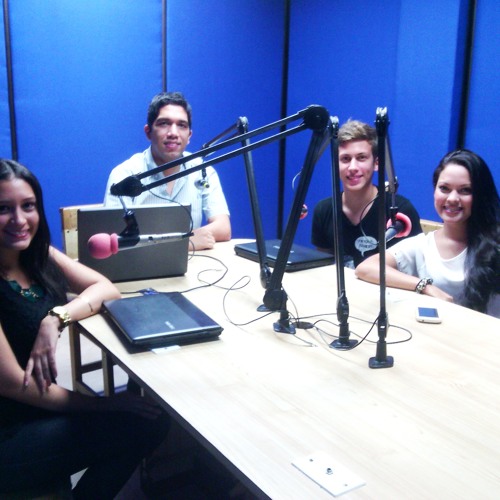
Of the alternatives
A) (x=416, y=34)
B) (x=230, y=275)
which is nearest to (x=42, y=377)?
(x=230, y=275)

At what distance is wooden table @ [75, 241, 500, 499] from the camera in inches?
34.4

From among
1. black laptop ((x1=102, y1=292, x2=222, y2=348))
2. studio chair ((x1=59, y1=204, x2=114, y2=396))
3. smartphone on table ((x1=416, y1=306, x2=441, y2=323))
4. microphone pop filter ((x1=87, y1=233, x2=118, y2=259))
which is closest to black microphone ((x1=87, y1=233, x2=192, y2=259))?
microphone pop filter ((x1=87, y1=233, x2=118, y2=259))

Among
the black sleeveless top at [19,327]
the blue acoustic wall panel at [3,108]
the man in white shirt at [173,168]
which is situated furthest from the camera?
the blue acoustic wall panel at [3,108]

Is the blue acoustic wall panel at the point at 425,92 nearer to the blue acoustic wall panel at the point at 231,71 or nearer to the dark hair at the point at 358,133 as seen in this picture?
the dark hair at the point at 358,133

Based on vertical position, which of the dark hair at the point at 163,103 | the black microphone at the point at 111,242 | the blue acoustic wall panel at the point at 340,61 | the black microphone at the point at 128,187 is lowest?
the black microphone at the point at 111,242

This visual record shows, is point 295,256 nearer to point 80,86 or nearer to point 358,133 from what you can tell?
point 358,133

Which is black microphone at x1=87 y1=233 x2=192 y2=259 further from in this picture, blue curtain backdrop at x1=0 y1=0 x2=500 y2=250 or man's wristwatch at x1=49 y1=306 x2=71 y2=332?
blue curtain backdrop at x1=0 y1=0 x2=500 y2=250

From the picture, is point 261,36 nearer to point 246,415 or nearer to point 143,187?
point 143,187

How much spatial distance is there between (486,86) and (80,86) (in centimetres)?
223

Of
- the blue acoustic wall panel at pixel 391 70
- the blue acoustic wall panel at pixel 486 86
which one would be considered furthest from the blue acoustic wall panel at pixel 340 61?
the blue acoustic wall panel at pixel 486 86

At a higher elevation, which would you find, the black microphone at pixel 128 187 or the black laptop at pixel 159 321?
the black microphone at pixel 128 187

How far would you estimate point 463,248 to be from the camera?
1964mm

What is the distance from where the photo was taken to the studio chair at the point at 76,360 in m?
1.72

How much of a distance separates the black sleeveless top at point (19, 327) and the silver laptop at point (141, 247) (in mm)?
382
